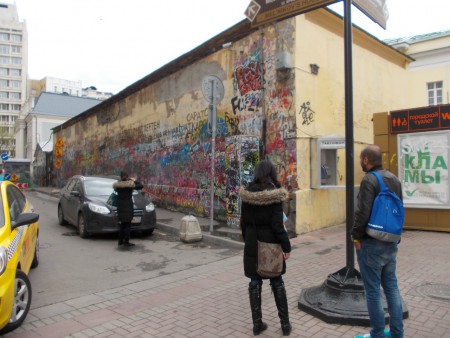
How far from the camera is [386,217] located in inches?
130

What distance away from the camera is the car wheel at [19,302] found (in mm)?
3936

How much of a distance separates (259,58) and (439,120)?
471 cm

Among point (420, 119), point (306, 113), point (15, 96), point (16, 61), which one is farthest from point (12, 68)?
point (420, 119)

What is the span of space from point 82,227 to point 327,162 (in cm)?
669

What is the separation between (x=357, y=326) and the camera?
4.08 metres

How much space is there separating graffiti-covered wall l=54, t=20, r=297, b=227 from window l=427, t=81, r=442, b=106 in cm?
1063

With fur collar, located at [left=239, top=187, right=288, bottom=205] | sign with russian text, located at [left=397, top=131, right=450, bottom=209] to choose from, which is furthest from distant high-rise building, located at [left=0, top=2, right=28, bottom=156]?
fur collar, located at [left=239, top=187, right=288, bottom=205]

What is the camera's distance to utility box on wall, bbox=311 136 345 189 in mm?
9375

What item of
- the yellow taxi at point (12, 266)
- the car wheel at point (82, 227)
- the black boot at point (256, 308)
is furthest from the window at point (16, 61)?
the black boot at point (256, 308)

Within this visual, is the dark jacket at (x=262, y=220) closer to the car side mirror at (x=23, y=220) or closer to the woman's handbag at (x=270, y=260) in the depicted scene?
the woman's handbag at (x=270, y=260)

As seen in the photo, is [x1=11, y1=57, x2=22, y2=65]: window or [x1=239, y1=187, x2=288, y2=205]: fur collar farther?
[x1=11, y1=57, x2=22, y2=65]: window

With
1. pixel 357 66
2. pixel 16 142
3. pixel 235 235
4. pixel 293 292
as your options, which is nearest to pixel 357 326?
pixel 293 292

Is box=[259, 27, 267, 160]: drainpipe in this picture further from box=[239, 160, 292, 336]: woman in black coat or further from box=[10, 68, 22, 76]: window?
box=[10, 68, 22, 76]: window

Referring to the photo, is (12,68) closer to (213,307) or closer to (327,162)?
(327,162)
